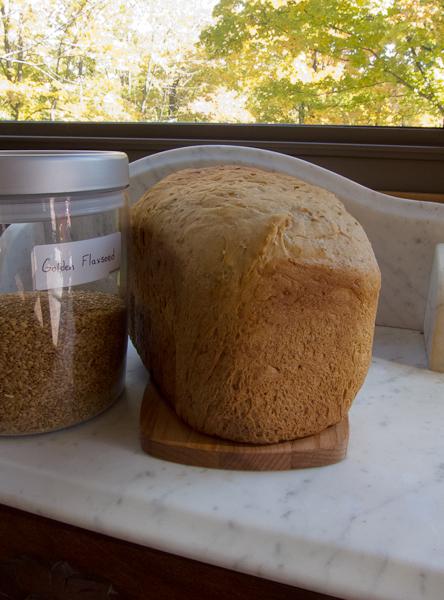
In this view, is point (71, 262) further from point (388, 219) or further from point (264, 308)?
point (388, 219)

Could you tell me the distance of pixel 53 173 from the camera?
54 cm

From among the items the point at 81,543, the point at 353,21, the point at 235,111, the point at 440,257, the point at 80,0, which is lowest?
the point at 81,543

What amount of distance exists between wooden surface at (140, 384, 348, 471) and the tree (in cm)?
98

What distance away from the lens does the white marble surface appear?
3.31 feet

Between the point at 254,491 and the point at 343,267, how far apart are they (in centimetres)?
24

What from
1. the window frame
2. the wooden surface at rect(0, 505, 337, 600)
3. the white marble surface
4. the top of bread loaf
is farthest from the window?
the wooden surface at rect(0, 505, 337, 600)

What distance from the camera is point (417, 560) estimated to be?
0.47m

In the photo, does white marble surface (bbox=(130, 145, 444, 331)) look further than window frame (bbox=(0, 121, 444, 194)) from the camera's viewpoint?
No

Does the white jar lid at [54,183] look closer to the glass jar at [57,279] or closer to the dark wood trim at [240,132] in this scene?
the glass jar at [57,279]

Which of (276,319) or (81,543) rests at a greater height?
(276,319)

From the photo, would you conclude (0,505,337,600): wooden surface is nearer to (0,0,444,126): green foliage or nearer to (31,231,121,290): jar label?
(31,231,121,290): jar label

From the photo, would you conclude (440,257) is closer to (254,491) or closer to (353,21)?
(254,491)

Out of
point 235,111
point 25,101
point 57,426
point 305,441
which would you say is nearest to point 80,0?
point 25,101

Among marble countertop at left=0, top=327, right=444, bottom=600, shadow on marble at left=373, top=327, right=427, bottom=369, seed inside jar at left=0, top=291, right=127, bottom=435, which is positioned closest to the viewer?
marble countertop at left=0, top=327, right=444, bottom=600
